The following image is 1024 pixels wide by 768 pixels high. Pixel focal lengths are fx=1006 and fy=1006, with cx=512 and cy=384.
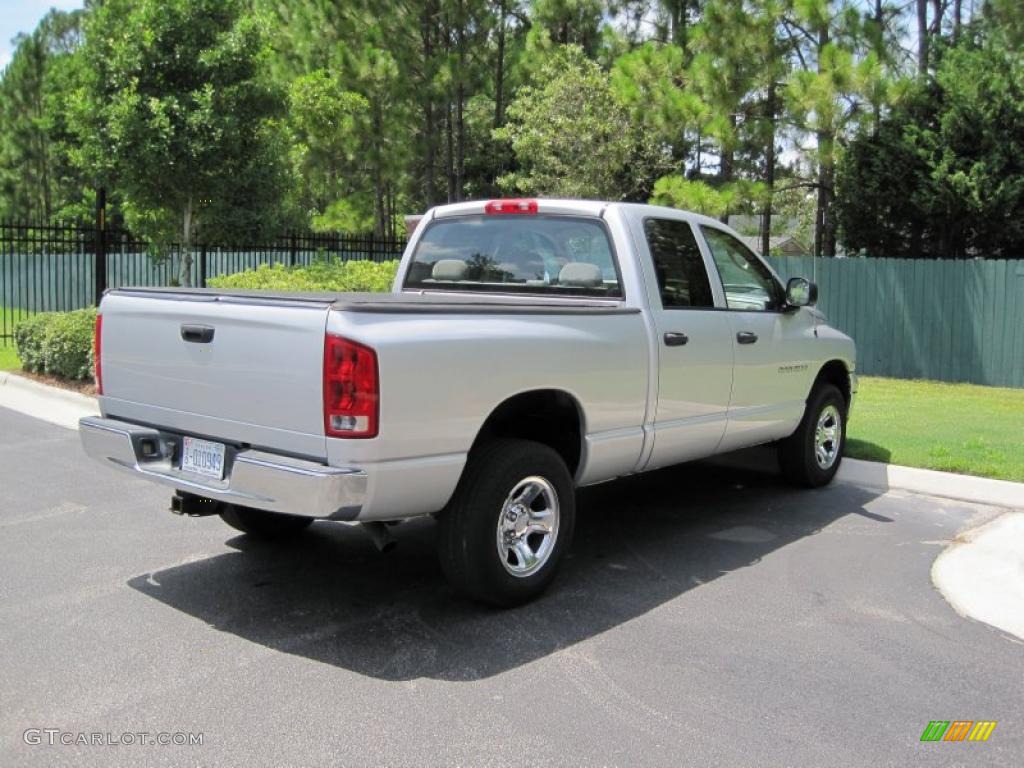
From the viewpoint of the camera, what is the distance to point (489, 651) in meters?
4.46

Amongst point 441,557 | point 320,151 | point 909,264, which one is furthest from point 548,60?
point 441,557

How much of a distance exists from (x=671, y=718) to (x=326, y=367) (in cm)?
196

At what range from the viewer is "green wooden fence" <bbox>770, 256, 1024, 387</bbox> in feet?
49.9

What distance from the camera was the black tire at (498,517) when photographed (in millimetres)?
4688

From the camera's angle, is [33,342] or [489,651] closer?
[489,651]

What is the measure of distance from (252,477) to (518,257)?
2479 millimetres

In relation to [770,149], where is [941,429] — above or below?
below

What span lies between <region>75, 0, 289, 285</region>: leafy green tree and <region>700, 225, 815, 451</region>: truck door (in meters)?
9.01

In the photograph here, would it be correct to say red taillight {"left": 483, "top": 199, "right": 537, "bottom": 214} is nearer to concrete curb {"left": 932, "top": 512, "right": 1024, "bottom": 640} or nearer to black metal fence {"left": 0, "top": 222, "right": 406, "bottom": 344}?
concrete curb {"left": 932, "top": 512, "right": 1024, "bottom": 640}

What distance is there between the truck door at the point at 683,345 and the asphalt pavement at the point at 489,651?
0.71 meters

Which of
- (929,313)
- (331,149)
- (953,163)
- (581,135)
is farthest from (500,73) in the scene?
(929,313)

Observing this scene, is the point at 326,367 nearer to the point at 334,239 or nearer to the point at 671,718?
the point at 671,718

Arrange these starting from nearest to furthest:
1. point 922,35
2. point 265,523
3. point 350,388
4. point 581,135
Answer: point 350,388 < point 265,523 < point 581,135 < point 922,35

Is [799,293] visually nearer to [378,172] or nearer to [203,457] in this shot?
[203,457]
